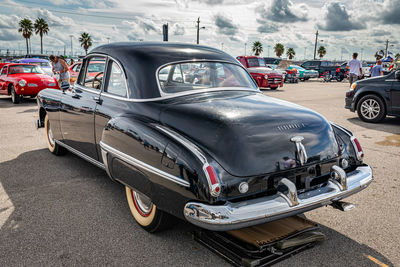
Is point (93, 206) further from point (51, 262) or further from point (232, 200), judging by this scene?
point (232, 200)

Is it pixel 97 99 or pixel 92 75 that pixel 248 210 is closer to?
pixel 97 99

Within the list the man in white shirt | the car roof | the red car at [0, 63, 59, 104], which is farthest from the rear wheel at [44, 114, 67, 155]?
the man in white shirt

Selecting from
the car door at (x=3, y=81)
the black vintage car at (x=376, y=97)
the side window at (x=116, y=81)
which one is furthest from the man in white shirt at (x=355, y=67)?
the car door at (x=3, y=81)

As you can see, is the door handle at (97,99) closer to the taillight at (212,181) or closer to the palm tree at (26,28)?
the taillight at (212,181)

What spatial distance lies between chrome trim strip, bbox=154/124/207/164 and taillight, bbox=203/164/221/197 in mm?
63

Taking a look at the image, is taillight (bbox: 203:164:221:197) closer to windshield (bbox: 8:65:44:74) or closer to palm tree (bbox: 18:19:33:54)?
windshield (bbox: 8:65:44:74)

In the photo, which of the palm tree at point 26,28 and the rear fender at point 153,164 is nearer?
the rear fender at point 153,164

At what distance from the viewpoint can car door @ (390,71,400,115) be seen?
8484 millimetres

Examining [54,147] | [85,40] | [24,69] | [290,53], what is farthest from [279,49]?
[54,147]

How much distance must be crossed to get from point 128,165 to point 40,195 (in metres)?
1.68

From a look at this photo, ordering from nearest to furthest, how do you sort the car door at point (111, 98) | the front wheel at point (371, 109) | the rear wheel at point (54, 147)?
1. the car door at point (111, 98)
2. the rear wheel at point (54, 147)
3. the front wheel at point (371, 109)

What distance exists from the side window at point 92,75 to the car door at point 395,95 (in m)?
7.24

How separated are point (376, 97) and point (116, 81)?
7517 mm

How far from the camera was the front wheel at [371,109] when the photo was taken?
29.2 ft
